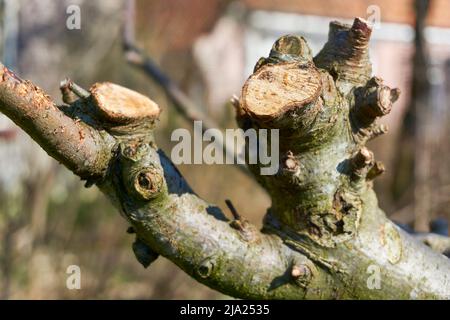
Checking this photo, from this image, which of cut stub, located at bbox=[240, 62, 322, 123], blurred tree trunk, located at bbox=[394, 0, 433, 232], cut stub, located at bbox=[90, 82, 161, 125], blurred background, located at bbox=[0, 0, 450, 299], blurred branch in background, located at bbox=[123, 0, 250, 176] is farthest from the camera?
blurred tree trunk, located at bbox=[394, 0, 433, 232]

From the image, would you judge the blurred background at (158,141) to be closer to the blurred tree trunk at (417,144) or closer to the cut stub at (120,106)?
the blurred tree trunk at (417,144)

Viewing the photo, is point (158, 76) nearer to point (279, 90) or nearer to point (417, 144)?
point (279, 90)

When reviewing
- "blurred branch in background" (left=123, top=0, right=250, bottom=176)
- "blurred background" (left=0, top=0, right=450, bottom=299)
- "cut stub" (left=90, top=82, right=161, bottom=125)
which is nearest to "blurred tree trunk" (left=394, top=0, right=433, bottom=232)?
"blurred background" (left=0, top=0, right=450, bottom=299)

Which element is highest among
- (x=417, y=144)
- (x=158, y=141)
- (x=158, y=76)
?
(x=158, y=76)

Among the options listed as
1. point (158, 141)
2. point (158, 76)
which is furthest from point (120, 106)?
point (158, 141)

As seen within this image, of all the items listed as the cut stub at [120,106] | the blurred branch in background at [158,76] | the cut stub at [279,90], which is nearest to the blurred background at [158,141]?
the blurred branch in background at [158,76]

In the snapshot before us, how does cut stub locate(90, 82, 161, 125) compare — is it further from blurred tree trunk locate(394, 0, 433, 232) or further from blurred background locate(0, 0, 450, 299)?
blurred tree trunk locate(394, 0, 433, 232)
